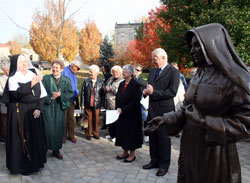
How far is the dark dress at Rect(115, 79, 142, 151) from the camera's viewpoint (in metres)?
4.82

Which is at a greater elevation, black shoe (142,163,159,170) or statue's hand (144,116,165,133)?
statue's hand (144,116,165,133)

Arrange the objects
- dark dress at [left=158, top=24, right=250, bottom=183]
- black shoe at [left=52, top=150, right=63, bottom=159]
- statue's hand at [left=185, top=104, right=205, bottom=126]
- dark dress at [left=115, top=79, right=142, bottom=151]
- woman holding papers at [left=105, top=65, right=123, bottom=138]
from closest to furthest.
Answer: dark dress at [left=158, top=24, right=250, bottom=183] < statue's hand at [left=185, top=104, right=205, bottom=126] < dark dress at [left=115, top=79, right=142, bottom=151] < black shoe at [left=52, top=150, right=63, bottom=159] < woman holding papers at [left=105, top=65, right=123, bottom=138]

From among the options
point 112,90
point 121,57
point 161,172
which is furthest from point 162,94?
point 121,57

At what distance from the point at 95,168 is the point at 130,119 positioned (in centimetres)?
128

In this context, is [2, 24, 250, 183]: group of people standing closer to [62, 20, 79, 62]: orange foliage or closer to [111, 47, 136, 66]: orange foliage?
[62, 20, 79, 62]: orange foliage

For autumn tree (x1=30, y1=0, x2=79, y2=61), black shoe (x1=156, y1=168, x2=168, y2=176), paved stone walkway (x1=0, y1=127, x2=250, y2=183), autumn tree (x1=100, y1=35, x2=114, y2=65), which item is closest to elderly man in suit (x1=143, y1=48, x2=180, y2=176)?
black shoe (x1=156, y1=168, x2=168, y2=176)

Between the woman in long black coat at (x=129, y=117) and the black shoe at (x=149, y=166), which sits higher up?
the woman in long black coat at (x=129, y=117)

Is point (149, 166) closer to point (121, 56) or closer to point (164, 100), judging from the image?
point (164, 100)

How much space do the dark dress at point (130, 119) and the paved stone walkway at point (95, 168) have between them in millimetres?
474

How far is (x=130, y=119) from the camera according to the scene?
486 cm

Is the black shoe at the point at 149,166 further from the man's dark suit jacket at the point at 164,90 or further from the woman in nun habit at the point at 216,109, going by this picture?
the woman in nun habit at the point at 216,109

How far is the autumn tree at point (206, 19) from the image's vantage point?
33.8ft

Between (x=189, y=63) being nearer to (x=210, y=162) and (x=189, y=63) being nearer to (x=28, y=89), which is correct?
(x=28, y=89)

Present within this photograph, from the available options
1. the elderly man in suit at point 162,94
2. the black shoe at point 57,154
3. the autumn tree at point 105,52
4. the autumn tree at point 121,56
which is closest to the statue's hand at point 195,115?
the elderly man in suit at point 162,94
